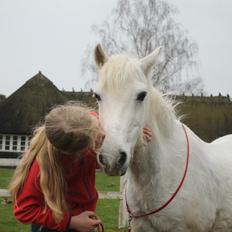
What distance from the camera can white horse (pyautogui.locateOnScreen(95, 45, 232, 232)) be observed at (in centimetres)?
324

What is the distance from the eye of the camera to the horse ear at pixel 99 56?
360 centimetres

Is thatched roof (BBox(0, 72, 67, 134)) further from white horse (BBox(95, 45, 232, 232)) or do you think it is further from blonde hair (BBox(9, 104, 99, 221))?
blonde hair (BBox(9, 104, 99, 221))

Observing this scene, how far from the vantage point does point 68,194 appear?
328 centimetres

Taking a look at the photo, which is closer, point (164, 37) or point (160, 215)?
point (160, 215)

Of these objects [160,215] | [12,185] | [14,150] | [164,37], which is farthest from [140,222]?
[14,150]

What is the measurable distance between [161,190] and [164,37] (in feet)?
81.6

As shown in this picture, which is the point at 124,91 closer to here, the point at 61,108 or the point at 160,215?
the point at 61,108

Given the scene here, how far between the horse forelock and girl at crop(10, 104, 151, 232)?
0.27 metres

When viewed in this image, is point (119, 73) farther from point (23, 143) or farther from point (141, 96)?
point (23, 143)

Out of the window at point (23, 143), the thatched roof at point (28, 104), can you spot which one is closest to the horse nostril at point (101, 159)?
the thatched roof at point (28, 104)

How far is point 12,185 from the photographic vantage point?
312cm

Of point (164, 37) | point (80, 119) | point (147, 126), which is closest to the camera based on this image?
point (80, 119)

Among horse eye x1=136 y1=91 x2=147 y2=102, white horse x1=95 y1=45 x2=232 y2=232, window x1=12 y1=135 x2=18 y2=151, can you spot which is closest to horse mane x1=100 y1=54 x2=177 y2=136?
white horse x1=95 y1=45 x2=232 y2=232

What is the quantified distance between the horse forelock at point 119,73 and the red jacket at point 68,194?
1.76ft
